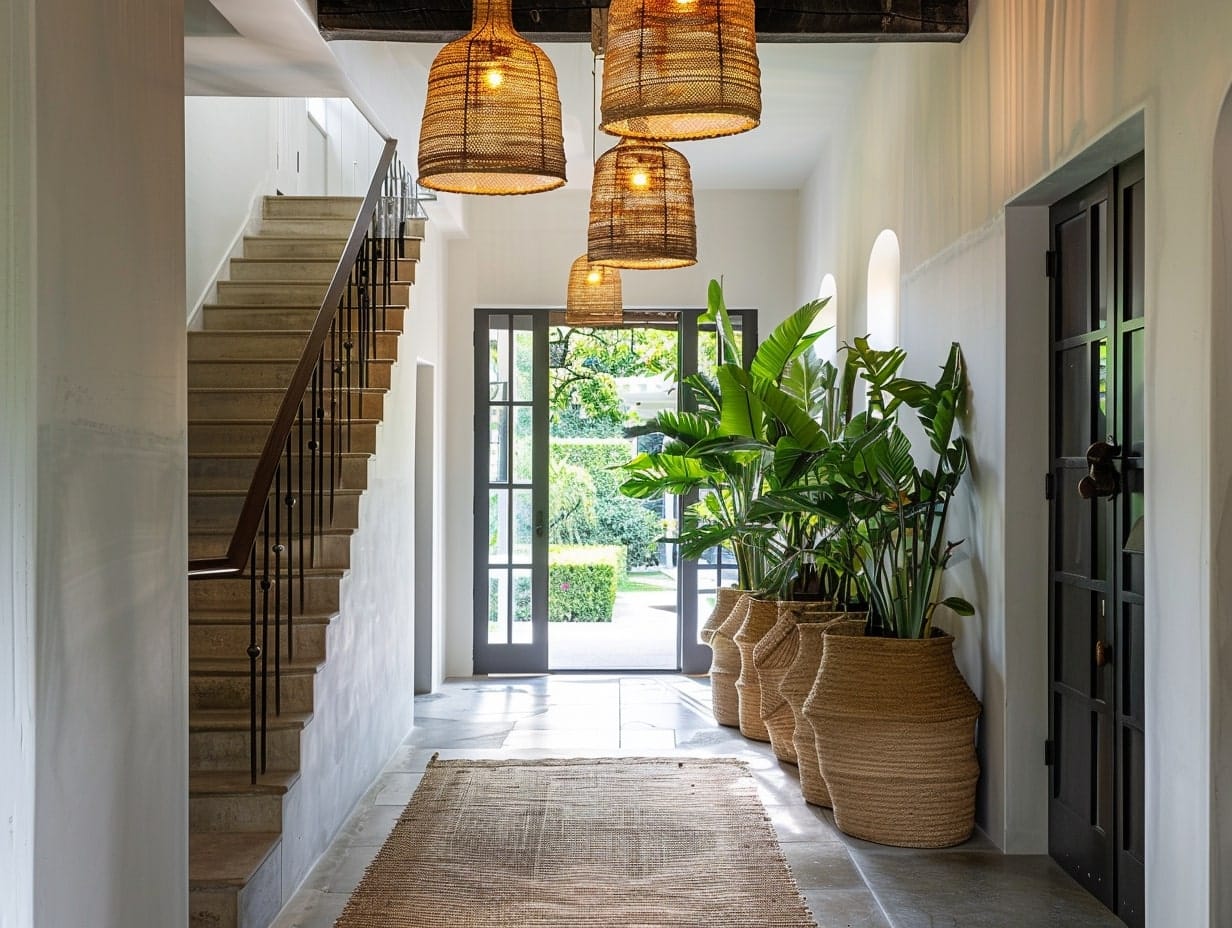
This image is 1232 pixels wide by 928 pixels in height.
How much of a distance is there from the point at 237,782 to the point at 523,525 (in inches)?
176

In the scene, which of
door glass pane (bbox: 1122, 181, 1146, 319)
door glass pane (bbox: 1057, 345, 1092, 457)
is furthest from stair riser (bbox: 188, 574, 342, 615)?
door glass pane (bbox: 1122, 181, 1146, 319)

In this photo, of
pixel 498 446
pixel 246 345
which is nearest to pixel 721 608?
pixel 498 446

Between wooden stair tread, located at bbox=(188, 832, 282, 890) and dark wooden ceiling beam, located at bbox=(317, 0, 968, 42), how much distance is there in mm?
2714

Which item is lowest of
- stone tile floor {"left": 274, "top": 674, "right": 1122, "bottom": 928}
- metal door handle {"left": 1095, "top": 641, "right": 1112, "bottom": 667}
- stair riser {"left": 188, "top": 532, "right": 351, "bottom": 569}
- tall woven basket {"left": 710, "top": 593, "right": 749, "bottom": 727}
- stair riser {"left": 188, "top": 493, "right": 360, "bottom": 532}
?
stone tile floor {"left": 274, "top": 674, "right": 1122, "bottom": 928}

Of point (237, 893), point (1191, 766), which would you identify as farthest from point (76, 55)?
point (1191, 766)

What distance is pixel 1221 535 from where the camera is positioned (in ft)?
8.57

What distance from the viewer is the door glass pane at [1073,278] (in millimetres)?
3787

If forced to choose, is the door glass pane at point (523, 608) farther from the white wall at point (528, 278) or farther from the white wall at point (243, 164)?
the white wall at point (243, 164)

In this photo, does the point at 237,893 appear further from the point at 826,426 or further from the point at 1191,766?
the point at 826,426

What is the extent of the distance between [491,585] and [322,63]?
4165mm

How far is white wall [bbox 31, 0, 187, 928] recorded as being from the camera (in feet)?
6.37

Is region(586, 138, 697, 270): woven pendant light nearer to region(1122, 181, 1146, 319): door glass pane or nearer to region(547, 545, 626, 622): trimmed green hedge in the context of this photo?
region(1122, 181, 1146, 319): door glass pane

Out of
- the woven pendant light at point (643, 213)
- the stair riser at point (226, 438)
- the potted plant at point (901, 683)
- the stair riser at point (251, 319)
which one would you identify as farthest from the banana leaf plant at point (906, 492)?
the stair riser at point (251, 319)

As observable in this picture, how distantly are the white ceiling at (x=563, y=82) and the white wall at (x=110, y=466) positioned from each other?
1.97 metres
